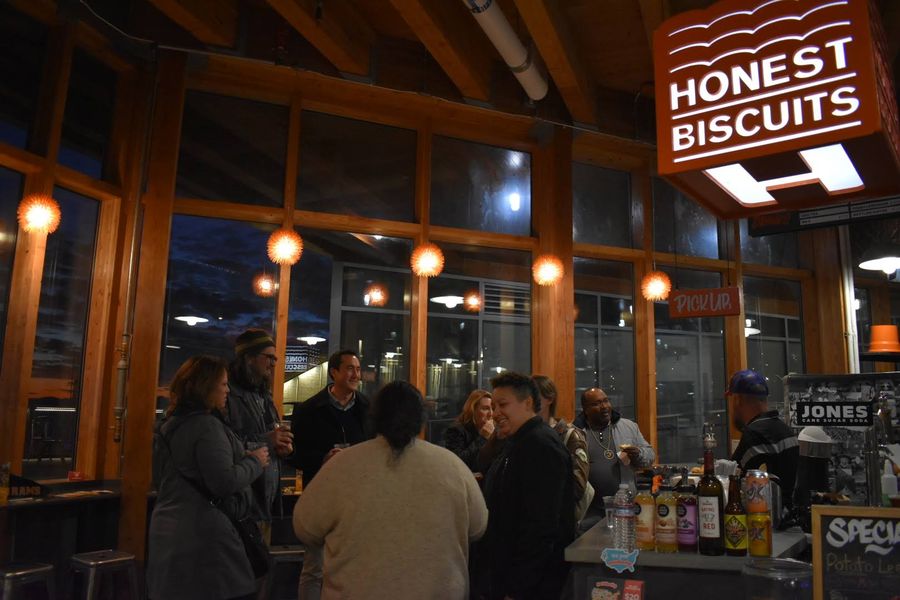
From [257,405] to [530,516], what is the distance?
5.88ft

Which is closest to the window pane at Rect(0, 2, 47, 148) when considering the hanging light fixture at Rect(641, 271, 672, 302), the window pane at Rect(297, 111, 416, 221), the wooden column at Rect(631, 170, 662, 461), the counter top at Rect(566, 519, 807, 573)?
the window pane at Rect(297, 111, 416, 221)

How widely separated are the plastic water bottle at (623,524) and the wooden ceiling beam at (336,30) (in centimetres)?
397

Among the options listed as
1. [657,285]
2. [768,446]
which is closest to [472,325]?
[657,285]

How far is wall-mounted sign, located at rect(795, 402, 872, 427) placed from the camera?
2449 mm

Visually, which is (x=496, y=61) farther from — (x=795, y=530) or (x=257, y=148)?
(x=795, y=530)

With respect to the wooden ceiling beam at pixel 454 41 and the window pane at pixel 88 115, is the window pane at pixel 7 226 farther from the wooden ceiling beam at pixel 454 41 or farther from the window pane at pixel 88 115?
the wooden ceiling beam at pixel 454 41

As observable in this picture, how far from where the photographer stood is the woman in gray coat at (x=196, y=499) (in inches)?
112

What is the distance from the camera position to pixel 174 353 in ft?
18.9

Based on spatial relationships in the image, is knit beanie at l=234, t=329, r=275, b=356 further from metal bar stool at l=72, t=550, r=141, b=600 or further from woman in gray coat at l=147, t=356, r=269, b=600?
metal bar stool at l=72, t=550, r=141, b=600

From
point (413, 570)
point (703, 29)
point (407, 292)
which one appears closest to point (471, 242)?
point (407, 292)

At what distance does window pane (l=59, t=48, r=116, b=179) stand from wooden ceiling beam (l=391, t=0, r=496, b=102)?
2.67m

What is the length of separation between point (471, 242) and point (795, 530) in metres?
4.26

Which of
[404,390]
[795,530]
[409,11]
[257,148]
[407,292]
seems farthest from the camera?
[407,292]

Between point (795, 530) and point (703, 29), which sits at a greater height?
point (703, 29)
